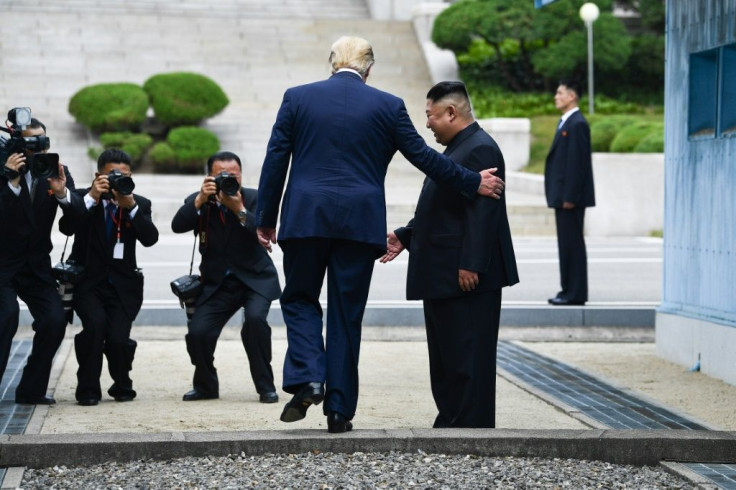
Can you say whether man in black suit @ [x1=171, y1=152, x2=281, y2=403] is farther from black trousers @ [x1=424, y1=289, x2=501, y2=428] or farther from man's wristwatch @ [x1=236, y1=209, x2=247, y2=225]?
black trousers @ [x1=424, y1=289, x2=501, y2=428]

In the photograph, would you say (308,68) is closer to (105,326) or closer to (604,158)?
(604,158)

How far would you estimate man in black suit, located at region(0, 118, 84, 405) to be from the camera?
24.8 ft

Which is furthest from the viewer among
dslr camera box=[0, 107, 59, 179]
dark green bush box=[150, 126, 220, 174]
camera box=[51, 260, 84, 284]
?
dark green bush box=[150, 126, 220, 174]

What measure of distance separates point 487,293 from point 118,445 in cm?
195

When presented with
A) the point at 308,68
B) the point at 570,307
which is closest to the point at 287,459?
the point at 570,307

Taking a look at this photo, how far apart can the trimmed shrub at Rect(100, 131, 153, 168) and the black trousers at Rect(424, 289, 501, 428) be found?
1797cm

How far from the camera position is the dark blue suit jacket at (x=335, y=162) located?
6.09 metres

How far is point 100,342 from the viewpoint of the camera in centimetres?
798

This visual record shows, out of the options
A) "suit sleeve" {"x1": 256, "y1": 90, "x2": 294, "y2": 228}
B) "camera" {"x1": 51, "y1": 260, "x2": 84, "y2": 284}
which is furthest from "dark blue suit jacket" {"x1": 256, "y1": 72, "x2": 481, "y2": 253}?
"camera" {"x1": 51, "y1": 260, "x2": 84, "y2": 284}

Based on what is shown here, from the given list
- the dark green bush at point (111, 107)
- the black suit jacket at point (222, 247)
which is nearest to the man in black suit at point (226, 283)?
the black suit jacket at point (222, 247)

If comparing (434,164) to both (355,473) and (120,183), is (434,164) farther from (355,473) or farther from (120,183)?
(120,183)

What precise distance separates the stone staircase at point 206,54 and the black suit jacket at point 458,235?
671 inches

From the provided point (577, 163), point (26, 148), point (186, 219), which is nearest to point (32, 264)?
point (26, 148)

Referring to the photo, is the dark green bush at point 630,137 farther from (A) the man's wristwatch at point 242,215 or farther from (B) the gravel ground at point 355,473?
(B) the gravel ground at point 355,473
